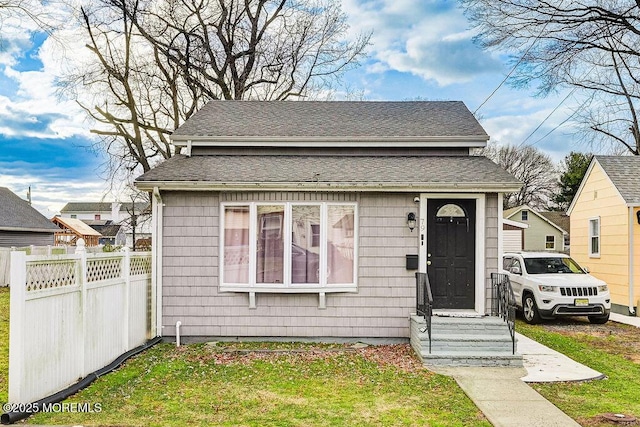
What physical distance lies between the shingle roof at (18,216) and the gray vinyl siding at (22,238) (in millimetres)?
557

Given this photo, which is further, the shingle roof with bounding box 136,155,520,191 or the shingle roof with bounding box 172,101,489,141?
the shingle roof with bounding box 172,101,489,141

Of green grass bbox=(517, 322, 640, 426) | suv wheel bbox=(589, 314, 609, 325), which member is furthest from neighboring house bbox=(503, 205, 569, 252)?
green grass bbox=(517, 322, 640, 426)

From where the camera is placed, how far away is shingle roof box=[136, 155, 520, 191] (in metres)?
8.43

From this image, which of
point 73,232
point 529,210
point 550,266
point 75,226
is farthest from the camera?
point 75,226

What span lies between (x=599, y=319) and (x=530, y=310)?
1519mm

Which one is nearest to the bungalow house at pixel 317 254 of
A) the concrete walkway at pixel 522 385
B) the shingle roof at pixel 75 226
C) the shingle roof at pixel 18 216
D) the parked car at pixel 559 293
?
the concrete walkway at pixel 522 385

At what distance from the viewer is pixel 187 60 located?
64.9ft

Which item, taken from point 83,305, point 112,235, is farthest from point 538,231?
point 112,235

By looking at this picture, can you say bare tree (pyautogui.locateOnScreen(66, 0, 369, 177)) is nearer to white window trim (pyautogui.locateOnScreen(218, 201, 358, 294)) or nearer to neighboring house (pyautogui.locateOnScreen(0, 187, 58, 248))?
neighboring house (pyautogui.locateOnScreen(0, 187, 58, 248))

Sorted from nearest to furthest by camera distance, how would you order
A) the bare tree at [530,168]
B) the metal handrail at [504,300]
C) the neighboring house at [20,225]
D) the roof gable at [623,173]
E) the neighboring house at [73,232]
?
1. the metal handrail at [504,300]
2. the roof gable at [623,173]
3. the neighboring house at [20,225]
4. the bare tree at [530,168]
5. the neighboring house at [73,232]

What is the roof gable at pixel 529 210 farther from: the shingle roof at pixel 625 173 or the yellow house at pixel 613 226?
the shingle roof at pixel 625 173

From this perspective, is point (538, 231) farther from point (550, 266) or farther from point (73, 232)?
point (73, 232)

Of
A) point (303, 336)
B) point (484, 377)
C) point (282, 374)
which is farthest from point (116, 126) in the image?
point (484, 377)

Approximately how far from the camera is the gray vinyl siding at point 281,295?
868cm
